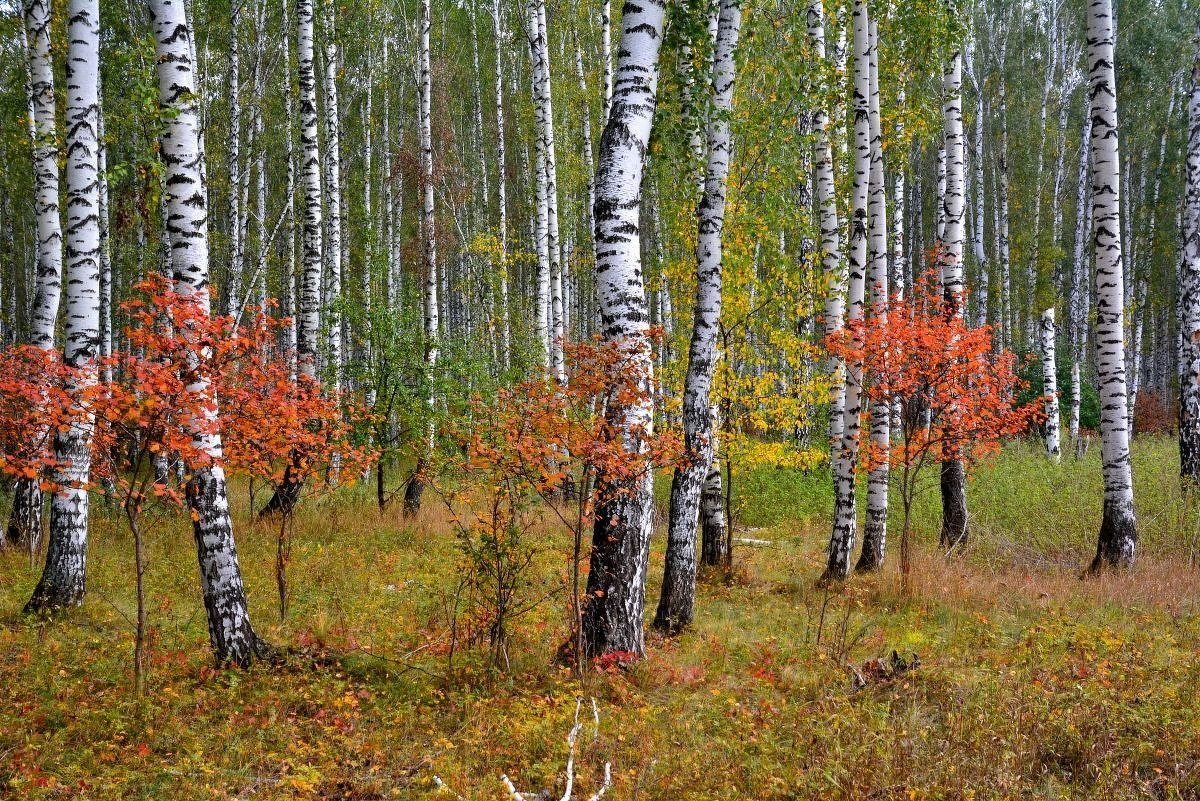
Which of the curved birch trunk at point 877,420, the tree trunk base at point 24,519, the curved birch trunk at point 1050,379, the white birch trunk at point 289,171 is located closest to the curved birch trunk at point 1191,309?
the curved birch trunk at point 877,420

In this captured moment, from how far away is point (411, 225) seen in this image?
2669cm

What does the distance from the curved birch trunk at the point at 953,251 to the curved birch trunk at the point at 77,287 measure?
32.4 feet

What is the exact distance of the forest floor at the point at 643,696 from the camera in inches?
163

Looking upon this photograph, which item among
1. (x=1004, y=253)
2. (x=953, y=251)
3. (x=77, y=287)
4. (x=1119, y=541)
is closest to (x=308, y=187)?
(x=77, y=287)

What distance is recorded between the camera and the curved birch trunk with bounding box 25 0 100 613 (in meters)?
7.04

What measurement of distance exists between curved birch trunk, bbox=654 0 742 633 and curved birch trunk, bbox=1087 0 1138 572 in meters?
4.61

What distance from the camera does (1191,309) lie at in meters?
9.52

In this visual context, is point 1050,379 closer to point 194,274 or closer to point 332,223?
point 332,223

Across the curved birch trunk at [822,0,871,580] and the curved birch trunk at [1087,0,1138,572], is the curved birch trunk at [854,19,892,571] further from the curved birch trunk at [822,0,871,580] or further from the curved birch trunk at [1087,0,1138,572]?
the curved birch trunk at [1087,0,1138,572]

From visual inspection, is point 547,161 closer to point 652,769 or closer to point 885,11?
point 885,11

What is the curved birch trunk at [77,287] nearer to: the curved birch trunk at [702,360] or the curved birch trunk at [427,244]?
the curved birch trunk at [702,360]

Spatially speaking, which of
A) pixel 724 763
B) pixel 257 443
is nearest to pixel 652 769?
pixel 724 763

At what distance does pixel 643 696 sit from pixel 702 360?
3012mm

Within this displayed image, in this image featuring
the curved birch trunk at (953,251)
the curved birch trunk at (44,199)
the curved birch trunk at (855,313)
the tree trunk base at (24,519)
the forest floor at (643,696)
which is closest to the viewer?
the forest floor at (643,696)
